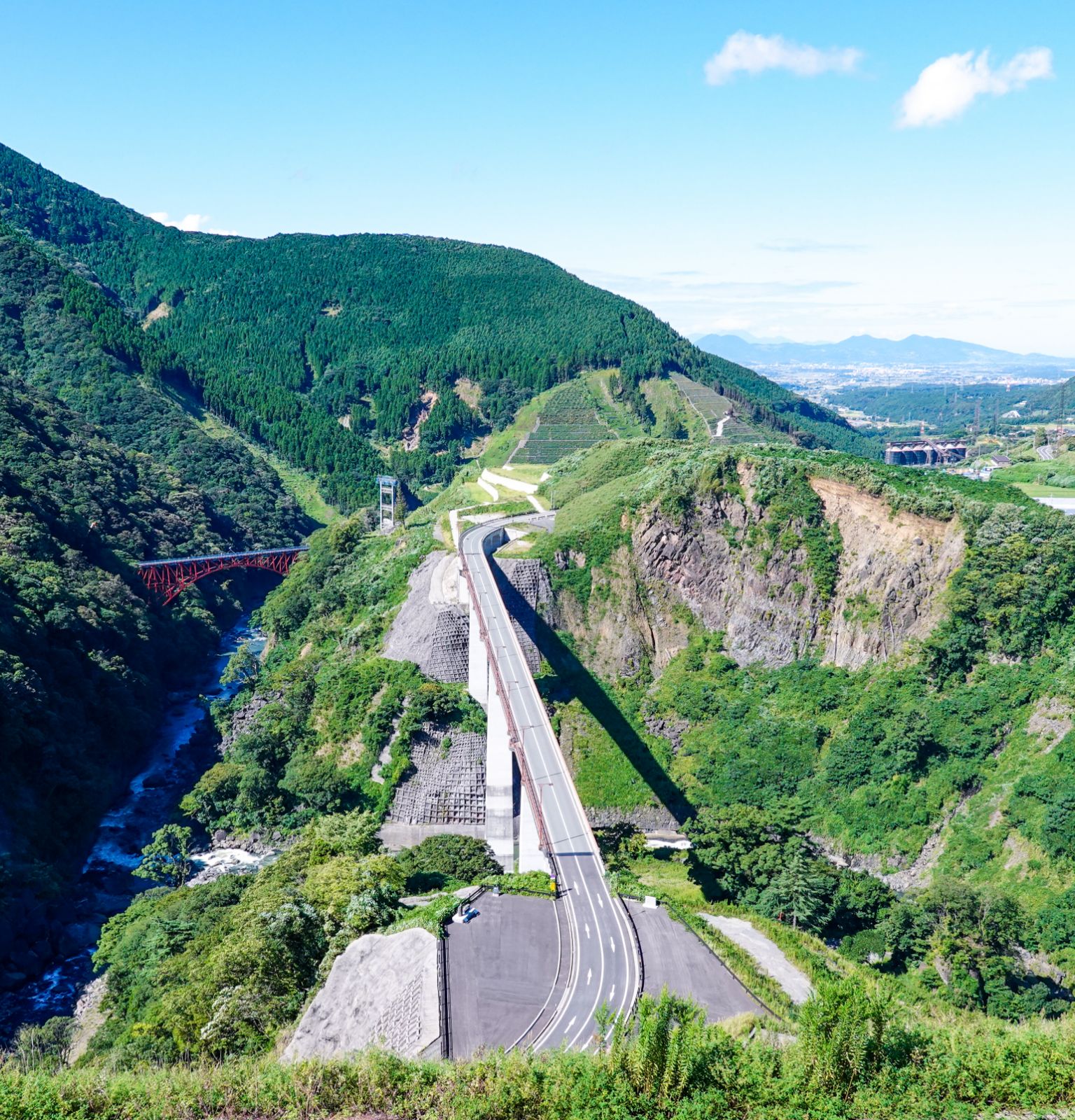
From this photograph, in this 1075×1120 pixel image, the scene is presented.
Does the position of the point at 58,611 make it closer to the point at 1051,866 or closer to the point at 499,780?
the point at 499,780

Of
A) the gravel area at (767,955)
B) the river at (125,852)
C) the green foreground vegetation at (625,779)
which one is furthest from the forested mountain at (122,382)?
the gravel area at (767,955)

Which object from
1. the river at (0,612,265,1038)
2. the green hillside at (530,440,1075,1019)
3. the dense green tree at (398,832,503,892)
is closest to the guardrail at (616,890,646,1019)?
the green hillside at (530,440,1075,1019)

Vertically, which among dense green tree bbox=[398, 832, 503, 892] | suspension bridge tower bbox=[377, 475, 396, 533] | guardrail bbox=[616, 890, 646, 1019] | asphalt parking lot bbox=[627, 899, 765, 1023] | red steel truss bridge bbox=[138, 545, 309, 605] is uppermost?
suspension bridge tower bbox=[377, 475, 396, 533]

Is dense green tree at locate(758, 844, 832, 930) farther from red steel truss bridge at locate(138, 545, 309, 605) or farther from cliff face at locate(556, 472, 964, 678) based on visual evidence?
red steel truss bridge at locate(138, 545, 309, 605)

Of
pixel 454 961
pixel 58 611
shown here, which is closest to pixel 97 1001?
pixel 454 961

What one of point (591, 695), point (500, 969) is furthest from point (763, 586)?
point (500, 969)
